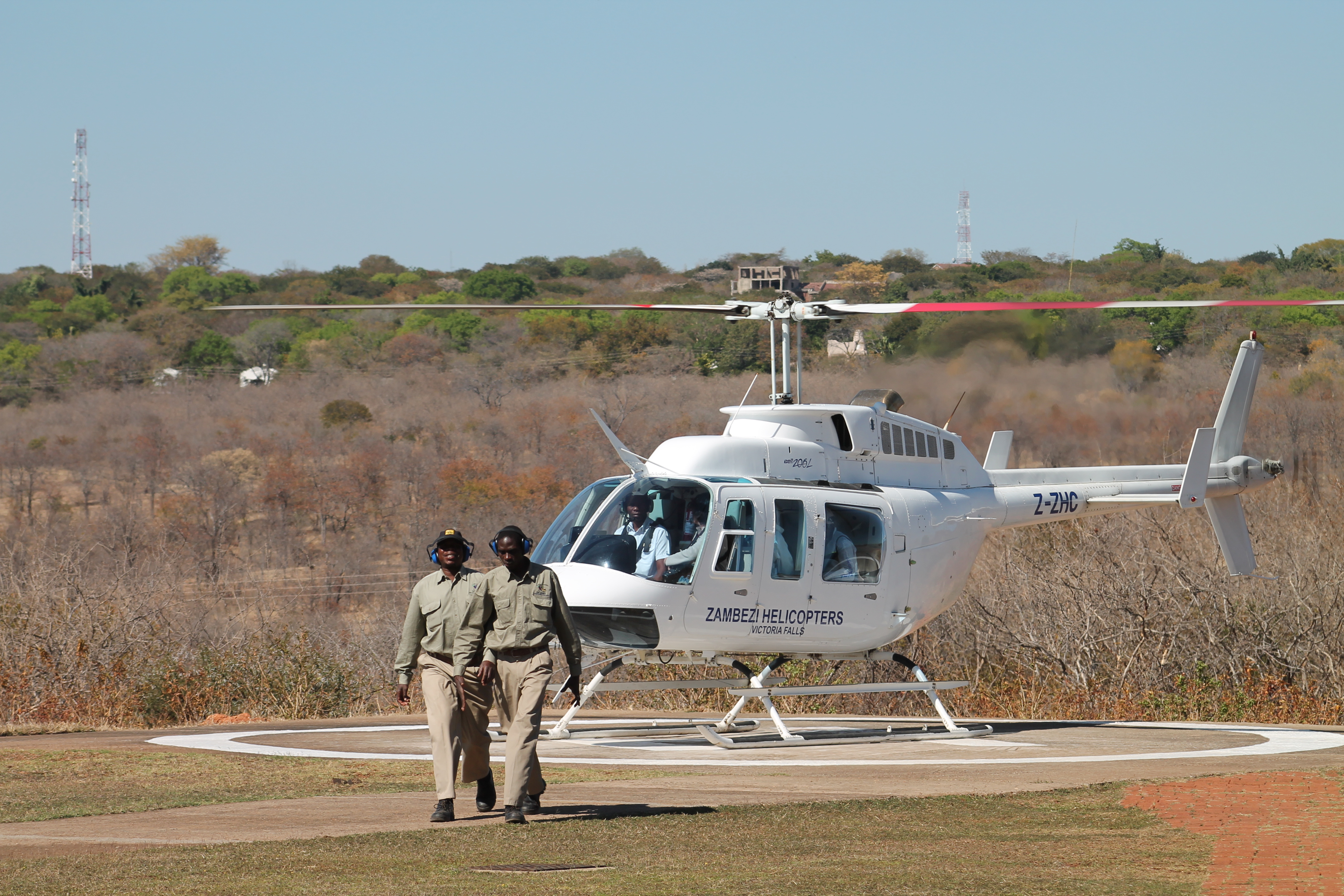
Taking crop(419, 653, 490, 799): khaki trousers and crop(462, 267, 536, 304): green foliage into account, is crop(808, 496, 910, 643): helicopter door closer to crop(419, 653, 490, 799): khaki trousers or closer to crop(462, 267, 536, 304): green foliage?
crop(419, 653, 490, 799): khaki trousers

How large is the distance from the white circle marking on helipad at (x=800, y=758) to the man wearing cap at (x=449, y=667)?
308cm

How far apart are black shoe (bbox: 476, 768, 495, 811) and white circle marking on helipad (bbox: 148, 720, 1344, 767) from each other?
2730 mm

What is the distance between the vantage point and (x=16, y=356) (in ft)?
310

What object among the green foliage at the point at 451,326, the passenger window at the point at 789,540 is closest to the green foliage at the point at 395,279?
the green foliage at the point at 451,326

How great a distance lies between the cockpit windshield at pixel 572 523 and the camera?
14250mm

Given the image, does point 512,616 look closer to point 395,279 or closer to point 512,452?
point 512,452

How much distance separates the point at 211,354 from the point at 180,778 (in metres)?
88.6

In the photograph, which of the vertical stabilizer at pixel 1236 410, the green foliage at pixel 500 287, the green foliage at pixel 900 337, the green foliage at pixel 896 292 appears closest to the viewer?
the vertical stabilizer at pixel 1236 410

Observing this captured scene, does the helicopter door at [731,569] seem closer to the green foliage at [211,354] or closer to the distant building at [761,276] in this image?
the distant building at [761,276]

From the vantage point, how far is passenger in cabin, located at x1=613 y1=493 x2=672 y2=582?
14078mm

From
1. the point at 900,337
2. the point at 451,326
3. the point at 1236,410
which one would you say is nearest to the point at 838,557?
the point at 1236,410

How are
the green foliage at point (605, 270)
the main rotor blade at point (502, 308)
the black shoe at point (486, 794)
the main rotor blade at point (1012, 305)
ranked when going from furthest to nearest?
the green foliage at point (605, 270) → the main rotor blade at point (502, 308) → the main rotor blade at point (1012, 305) → the black shoe at point (486, 794)

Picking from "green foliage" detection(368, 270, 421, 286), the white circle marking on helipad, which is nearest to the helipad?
the white circle marking on helipad

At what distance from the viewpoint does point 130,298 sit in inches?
4444
